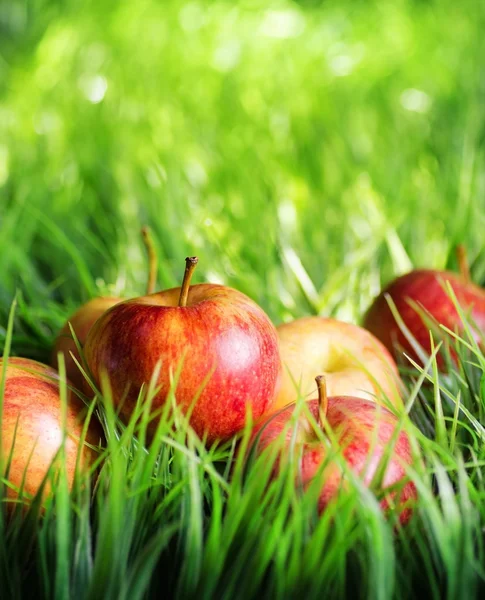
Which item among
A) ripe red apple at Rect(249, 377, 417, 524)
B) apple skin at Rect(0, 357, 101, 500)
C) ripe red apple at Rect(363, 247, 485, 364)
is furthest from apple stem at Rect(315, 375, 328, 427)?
ripe red apple at Rect(363, 247, 485, 364)

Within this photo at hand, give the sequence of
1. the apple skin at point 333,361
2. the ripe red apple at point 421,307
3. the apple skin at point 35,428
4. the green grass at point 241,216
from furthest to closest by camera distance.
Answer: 1. the ripe red apple at point 421,307
2. the apple skin at point 333,361
3. the apple skin at point 35,428
4. the green grass at point 241,216

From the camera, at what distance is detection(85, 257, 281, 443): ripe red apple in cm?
88

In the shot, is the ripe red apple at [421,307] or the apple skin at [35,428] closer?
the apple skin at [35,428]

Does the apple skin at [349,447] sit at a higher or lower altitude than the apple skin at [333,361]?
lower

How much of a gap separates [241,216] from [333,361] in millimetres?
754

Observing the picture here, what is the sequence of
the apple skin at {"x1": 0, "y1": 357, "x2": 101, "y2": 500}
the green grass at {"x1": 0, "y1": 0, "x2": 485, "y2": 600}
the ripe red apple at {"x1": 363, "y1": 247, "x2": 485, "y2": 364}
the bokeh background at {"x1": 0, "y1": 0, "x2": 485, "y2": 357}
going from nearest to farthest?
the green grass at {"x1": 0, "y1": 0, "x2": 485, "y2": 600}
the apple skin at {"x1": 0, "y1": 357, "x2": 101, "y2": 500}
the ripe red apple at {"x1": 363, "y1": 247, "x2": 485, "y2": 364}
the bokeh background at {"x1": 0, "y1": 0, "x2": 485, "y2": 357}

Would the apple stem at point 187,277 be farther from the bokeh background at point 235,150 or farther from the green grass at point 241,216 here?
the bokeh background at point 235,150

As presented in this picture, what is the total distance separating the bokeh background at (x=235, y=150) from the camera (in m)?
1.58

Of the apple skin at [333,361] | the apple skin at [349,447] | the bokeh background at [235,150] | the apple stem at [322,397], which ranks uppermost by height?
the bokeh background at [235,150]

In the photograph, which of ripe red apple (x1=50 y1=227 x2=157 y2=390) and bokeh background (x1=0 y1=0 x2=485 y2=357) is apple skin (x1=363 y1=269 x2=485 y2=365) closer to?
bokeh background (x1=0 y1=0 x2=485 y2=357)

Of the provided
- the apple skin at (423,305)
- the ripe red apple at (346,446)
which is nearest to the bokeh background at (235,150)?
the apple skin at (423,305)

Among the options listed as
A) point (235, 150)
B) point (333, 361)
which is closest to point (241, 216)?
point (235, 150)

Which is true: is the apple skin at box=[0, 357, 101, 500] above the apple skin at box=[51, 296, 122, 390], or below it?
below

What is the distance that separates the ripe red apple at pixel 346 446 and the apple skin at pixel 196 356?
5 cm
